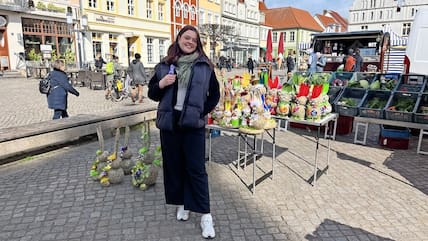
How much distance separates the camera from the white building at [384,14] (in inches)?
2187

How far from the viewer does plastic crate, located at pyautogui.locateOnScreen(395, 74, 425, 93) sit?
6.00m

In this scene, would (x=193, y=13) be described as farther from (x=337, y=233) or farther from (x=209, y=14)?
(x=337, y=233)

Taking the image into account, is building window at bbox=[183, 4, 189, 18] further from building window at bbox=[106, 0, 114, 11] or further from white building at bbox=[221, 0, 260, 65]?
building window at bbox=[106, 0, 114, 11]

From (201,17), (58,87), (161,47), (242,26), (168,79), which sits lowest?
(58,87)

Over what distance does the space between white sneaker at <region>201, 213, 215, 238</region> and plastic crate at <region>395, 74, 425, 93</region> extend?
4659mm

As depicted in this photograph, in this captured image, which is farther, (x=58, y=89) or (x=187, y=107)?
(x=58, y=89)

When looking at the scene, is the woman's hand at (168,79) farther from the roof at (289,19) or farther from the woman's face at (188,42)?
the roof at (289,19)

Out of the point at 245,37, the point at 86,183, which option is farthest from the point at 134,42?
the point at 86,183

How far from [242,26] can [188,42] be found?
47.3 meters

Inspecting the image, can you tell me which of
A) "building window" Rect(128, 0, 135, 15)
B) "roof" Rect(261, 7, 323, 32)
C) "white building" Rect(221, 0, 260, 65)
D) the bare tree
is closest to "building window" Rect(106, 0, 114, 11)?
"building window" Rect(128, 0, 135, 15)

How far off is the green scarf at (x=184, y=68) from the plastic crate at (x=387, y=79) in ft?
15.1

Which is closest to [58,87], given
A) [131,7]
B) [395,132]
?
[395,132]

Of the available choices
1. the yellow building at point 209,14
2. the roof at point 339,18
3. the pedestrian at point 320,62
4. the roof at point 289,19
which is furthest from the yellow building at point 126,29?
the roof at point 339,18

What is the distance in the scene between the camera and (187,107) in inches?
114
